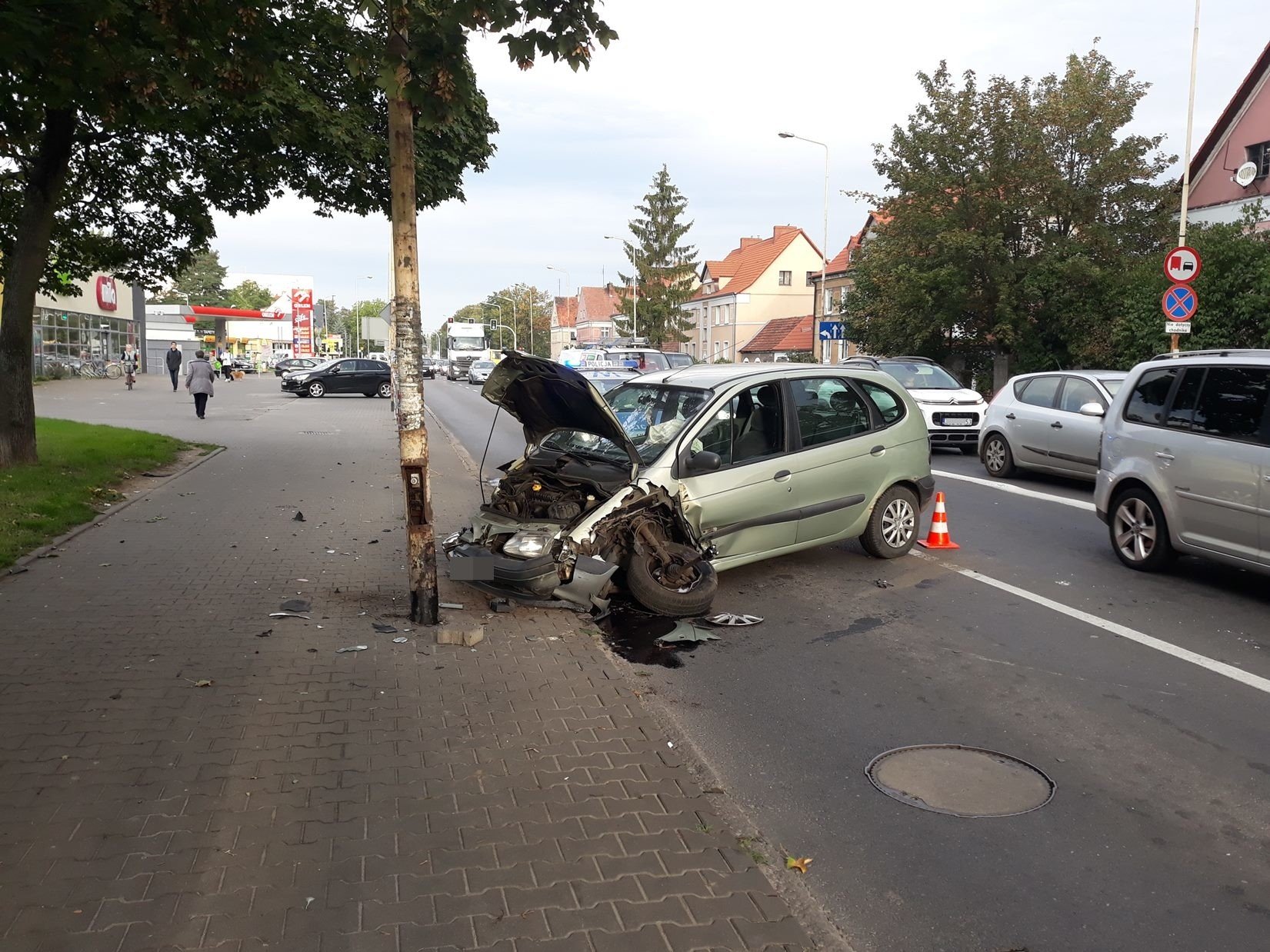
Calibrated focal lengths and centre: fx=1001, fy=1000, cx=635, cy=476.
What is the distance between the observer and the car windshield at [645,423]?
24.4ft

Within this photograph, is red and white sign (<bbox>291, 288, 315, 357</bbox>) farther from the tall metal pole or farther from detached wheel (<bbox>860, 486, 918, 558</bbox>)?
detached wheel (<bbox>860, 486, 918, 558</bbox>)

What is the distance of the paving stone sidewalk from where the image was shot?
10.5ft

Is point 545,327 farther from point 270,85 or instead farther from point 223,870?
point 223,870

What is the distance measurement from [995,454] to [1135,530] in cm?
641

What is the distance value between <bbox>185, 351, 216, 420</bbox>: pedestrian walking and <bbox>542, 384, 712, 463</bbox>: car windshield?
18482 mm

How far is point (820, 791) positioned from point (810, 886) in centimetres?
82

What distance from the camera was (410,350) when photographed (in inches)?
259

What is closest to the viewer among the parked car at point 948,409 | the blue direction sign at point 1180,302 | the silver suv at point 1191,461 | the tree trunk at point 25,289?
the silver suv at point 1191,461

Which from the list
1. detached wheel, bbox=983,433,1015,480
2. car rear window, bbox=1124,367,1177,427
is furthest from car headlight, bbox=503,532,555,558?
detached wheel, bbox=983,433,1015,480

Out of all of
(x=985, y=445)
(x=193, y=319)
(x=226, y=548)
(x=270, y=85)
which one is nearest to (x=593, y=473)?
(x=226, y=548)

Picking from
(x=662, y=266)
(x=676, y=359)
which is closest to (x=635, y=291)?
(x=662, y=266)

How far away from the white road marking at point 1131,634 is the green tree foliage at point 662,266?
248 feet

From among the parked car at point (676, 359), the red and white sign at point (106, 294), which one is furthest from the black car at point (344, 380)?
the parked car at point (676, 359)

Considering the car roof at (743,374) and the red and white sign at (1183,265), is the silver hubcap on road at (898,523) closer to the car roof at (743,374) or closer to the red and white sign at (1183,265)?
the car roof at (743,374)
